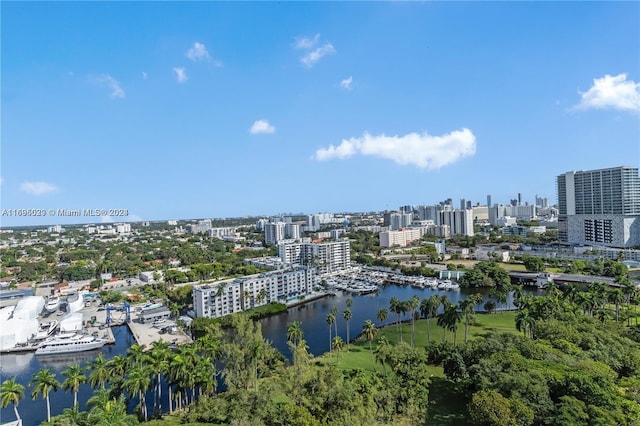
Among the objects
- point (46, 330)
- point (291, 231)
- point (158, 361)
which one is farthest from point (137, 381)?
point (291, 231)

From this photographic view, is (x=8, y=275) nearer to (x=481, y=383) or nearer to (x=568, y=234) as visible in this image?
(x=481, y=383)

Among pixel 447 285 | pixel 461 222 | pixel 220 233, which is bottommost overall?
pixel 447 285

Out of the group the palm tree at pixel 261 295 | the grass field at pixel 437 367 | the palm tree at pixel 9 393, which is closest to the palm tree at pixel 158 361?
the palm tree at pixel 9 393

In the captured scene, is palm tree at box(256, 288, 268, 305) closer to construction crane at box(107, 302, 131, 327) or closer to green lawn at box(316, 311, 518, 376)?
construction crane at box(107, 302, 131, 327)

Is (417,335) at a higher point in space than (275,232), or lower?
lower

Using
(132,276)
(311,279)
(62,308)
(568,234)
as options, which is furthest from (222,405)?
(568,234)

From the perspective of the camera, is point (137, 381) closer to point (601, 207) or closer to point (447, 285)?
point (447, 285)
